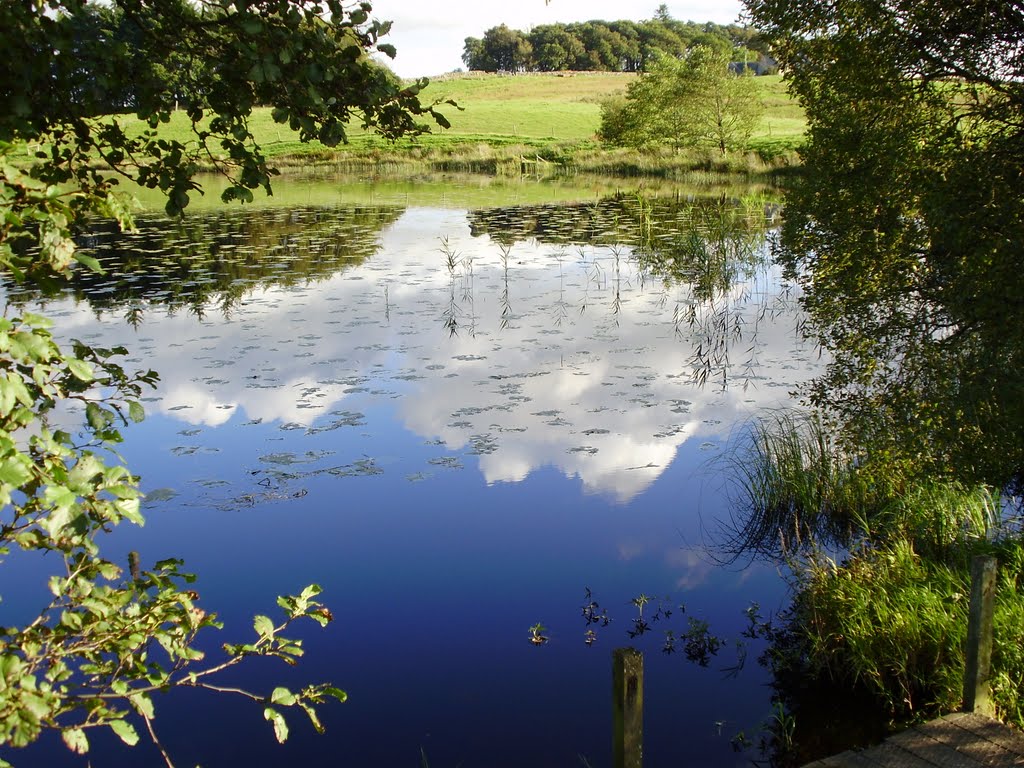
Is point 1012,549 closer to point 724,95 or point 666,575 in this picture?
point 666,575

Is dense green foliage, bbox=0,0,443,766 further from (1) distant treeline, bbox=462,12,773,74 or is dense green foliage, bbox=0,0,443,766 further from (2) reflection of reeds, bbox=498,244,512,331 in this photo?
(1) distant treeline, bbox=462,12,773,74

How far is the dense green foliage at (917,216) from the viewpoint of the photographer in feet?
21.2

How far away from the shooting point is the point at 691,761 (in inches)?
211

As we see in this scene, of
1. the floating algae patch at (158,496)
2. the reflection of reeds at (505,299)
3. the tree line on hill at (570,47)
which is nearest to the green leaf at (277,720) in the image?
the floating algae patch at (158,496)

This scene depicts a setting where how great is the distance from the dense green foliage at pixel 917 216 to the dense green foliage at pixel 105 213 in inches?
175

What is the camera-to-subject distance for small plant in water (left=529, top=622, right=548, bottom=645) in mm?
6441

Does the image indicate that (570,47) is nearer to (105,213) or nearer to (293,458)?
(293,458)

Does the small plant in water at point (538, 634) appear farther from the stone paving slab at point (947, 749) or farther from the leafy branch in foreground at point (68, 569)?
the leafy branch in foreground at point (68, 569)

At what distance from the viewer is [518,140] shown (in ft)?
172

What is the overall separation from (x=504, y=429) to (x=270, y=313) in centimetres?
700

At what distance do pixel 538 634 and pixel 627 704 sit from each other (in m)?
2.83

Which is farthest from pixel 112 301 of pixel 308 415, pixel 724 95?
pixel 724 95

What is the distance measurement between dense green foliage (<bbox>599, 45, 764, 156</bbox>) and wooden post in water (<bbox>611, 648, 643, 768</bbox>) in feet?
129

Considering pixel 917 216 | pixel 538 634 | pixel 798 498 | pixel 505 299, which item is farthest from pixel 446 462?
pixel 505 299
